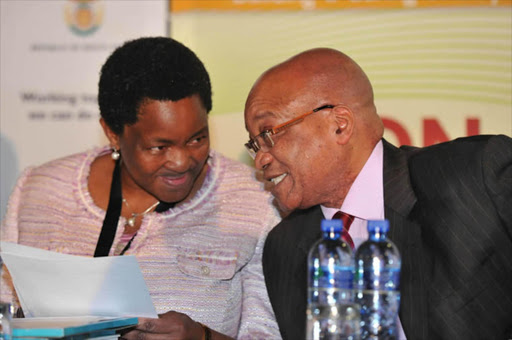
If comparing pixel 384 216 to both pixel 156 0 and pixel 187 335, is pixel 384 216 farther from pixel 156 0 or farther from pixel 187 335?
pixel 156 0

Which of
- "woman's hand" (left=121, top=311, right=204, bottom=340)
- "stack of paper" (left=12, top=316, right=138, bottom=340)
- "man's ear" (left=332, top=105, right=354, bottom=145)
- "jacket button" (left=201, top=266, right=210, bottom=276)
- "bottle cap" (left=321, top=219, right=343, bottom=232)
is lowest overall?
"jacket button" (left=201, top=266, right=210, bottom=276)

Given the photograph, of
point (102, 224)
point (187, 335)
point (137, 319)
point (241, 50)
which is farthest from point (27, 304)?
point (241, 50)

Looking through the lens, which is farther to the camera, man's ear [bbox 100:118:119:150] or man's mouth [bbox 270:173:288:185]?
man's ear [bbox 100:118:119:150]

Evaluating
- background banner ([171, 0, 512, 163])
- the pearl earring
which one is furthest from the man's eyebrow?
background banner ([171, 0, 512, 163])

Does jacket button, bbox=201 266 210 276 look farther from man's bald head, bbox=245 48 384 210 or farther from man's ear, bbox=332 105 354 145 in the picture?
A: man's ear, bbox=332 105 354 145

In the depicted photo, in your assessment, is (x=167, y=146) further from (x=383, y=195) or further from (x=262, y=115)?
(x=383, y=195)

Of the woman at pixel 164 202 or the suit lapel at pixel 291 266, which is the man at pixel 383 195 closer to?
the suit lapel at pixel 291 266

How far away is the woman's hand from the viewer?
8.90ft

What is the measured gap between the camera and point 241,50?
461 centimetres

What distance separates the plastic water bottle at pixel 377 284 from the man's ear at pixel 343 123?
34.6 inches

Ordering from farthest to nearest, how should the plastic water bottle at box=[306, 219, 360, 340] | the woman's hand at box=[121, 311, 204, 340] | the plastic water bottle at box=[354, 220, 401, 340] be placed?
the woman's hand at box=[121, 311, 204, 340] → the plastic water bottle at box=[354, 220, 401, 340] → the plastic water bottle at box=[306, 219, 360, 340]

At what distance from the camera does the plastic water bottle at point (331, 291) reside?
2041 millimetres

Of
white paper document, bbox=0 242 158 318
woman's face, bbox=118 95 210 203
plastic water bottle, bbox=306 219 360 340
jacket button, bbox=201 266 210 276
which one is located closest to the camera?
plastic water bottle, bbox=306 219 360 340

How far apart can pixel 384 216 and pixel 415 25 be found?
6.33ft
